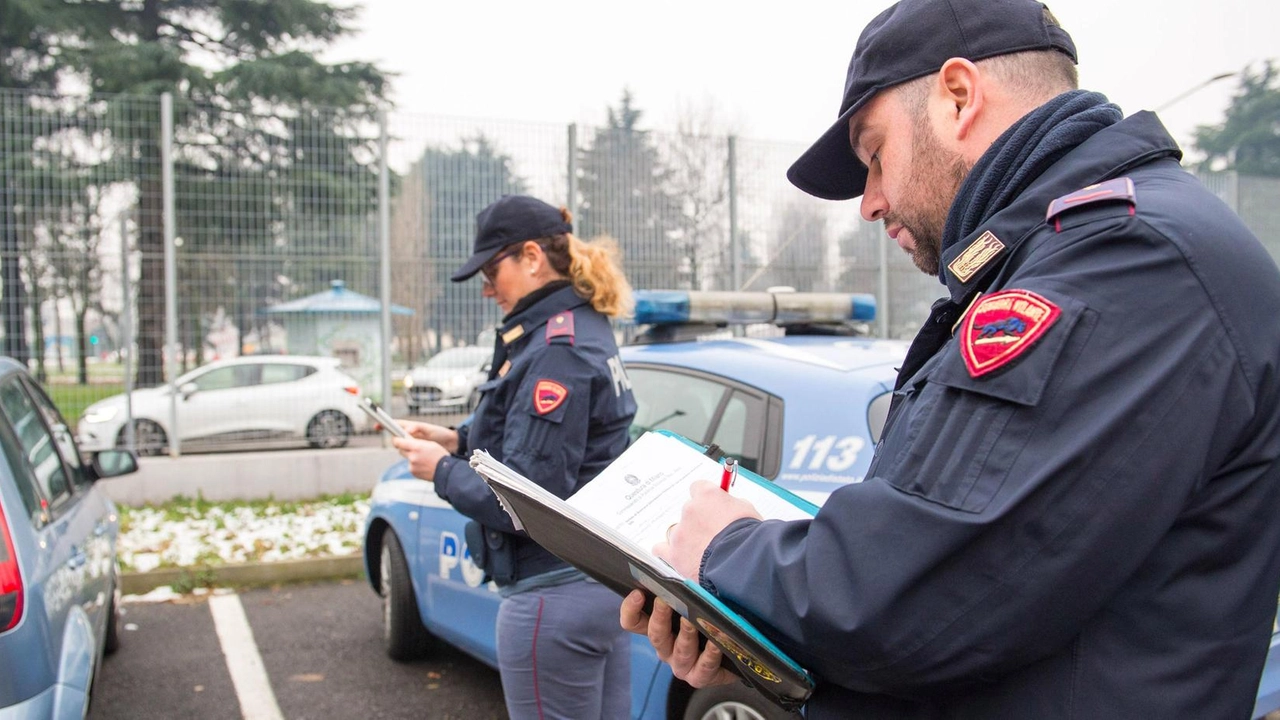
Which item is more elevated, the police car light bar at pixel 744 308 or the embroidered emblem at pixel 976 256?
the embroidered emblem at pixel 976 256

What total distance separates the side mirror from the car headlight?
12.1 ft

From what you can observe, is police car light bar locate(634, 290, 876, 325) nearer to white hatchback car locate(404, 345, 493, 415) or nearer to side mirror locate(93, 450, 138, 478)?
side mirror locate(93, 450, 138, 478)

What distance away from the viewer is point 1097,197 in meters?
0.97

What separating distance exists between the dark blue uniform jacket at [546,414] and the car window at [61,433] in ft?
7.72

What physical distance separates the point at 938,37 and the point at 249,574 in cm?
599

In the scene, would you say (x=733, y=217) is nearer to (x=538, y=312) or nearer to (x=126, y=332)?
(x=126, y=332)

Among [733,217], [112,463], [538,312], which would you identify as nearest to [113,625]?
[112,463]

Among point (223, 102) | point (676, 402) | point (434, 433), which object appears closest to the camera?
point (434, 433)

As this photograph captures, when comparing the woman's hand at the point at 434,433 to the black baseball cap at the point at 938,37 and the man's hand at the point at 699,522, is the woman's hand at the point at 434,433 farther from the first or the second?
the black baseball cap at the point at 938,37

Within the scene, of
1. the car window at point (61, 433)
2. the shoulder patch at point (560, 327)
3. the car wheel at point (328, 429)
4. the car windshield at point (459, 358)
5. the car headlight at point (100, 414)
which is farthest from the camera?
the car windshield at point (459, 358)

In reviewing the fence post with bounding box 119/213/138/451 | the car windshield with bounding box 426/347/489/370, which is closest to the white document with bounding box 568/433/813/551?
the car windshield with bounding box 426/347/489/370

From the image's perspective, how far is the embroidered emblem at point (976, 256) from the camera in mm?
1061

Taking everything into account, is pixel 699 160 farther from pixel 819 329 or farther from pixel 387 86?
pixel 387 86

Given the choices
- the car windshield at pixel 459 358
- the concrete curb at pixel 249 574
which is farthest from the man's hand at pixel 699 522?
the car windshield at pixel 459 358
